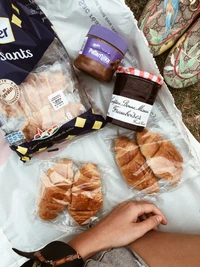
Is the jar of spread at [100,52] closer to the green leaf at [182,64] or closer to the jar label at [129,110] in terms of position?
the jar label at [129,110]

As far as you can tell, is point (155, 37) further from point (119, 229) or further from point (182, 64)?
point (119, 229)

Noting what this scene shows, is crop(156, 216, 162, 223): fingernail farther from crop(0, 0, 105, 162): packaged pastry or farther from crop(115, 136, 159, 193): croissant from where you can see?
crop(0, 0, 105, 162): packaged pastry

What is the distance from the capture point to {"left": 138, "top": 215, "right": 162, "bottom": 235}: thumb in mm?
920

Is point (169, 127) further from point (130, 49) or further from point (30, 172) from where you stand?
point (30, 172)

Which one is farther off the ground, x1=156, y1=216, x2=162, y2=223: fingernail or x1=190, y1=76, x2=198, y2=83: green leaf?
x1=190, y1=76, x2=198, y2=83: green leaf

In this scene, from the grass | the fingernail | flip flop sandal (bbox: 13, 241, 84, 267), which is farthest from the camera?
the grass

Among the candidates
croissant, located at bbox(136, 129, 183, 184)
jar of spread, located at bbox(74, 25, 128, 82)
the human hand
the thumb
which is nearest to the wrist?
the human hand

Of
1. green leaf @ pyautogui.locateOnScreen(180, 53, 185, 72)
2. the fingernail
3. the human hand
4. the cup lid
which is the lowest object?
the human hand

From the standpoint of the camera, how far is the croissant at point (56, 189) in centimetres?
95

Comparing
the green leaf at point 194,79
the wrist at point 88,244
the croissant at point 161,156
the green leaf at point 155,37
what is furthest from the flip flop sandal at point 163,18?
the wrist at point 88,244

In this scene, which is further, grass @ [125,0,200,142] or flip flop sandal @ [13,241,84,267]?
grass @ [125,0,200,142]

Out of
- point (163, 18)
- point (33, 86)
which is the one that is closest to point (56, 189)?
point (33, 86)

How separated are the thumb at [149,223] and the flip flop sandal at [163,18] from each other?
46cm

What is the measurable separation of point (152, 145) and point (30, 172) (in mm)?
341
